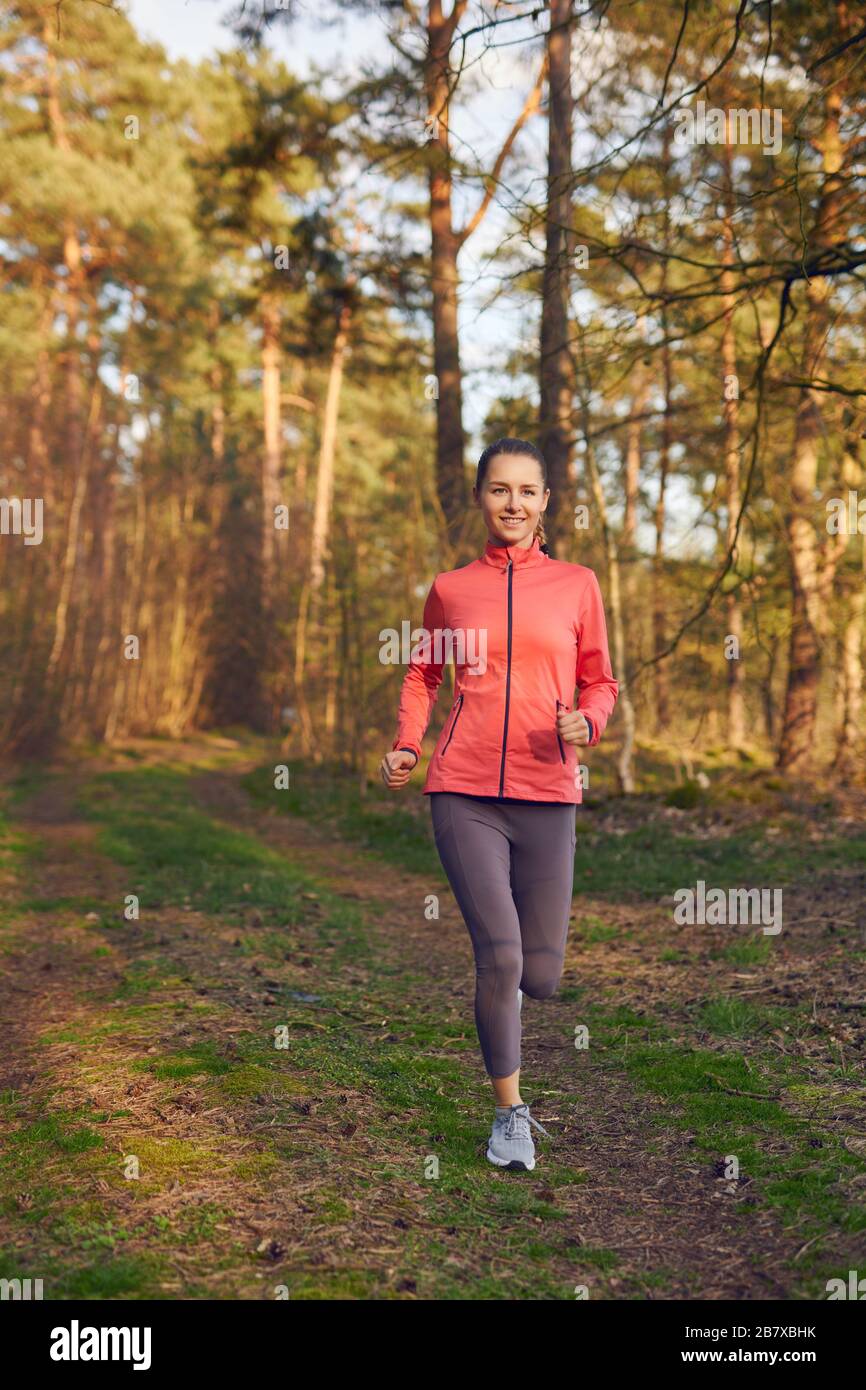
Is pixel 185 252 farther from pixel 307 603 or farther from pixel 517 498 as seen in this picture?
pixel 517 498

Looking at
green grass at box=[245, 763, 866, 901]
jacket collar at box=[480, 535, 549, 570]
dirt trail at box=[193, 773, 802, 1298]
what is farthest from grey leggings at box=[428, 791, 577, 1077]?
green grass at box=[245, 763, 866, 901]

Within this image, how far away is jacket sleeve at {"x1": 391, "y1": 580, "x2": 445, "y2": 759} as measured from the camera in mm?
3514

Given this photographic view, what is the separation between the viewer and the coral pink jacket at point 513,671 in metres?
3.36

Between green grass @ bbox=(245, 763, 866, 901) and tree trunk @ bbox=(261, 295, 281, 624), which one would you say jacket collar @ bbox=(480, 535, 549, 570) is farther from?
tree trunk @ bbox=(261, 295, 281, 624)

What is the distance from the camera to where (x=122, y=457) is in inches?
813

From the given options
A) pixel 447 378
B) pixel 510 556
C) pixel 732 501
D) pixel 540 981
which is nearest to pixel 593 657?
pixel 510 556

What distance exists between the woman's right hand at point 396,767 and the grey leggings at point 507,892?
0.36 ft

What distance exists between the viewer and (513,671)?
3.40m

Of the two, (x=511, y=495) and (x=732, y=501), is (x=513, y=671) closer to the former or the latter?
(x=511, y=495)

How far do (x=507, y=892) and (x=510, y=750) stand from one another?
0.43m

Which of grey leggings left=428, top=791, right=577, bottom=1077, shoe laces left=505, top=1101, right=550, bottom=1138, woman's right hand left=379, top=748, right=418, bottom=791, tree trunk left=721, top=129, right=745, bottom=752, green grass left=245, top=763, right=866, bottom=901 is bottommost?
shoe laces left=505, top=1101, right=550, bottom=1138

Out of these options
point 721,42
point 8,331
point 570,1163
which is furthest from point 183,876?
point 8,331

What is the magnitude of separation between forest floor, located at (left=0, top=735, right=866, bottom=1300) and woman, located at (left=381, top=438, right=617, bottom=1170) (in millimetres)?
491
